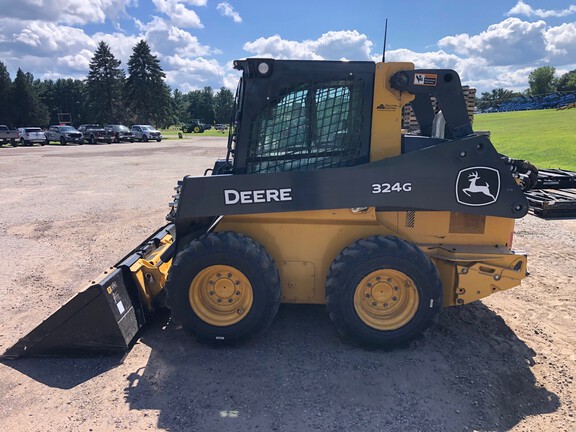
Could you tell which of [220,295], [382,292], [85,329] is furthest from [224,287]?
[382,292]

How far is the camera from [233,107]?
477 cm

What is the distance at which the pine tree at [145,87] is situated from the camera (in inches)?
2687

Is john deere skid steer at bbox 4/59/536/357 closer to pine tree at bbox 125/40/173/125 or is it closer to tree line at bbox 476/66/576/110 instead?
pine tree at bbox 125/40/173/125

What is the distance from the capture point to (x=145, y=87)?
224ft

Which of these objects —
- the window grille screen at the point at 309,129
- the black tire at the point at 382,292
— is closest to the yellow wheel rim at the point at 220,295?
the black tire at the point at 382,292

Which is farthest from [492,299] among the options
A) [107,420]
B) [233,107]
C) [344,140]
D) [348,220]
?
[107,420]

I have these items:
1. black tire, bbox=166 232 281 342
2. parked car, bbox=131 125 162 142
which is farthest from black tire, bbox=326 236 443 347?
parked car, bbox=131 125 162 142

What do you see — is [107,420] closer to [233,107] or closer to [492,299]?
[233,107]

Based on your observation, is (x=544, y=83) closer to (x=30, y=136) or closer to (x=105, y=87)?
(x=105, y=87)

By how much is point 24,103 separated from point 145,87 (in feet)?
64.4

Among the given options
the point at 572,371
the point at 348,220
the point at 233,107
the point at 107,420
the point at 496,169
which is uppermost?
the point at 233,107

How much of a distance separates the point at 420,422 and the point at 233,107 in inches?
135

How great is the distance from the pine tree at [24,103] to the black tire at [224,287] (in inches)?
3103

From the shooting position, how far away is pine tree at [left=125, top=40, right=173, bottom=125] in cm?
6825
